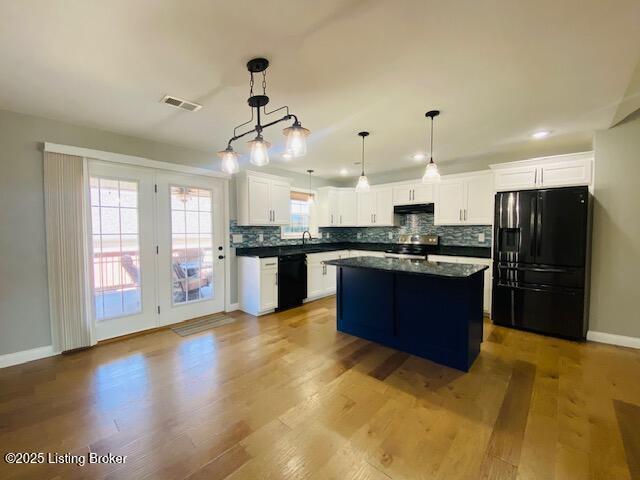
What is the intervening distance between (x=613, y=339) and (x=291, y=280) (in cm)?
411

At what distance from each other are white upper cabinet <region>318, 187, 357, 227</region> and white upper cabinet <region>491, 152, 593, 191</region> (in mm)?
2707

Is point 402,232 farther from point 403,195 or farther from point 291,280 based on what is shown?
point 291,280

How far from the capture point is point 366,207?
5691mm

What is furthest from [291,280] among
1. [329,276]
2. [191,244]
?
[191,244]

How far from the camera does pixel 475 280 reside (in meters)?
2.73

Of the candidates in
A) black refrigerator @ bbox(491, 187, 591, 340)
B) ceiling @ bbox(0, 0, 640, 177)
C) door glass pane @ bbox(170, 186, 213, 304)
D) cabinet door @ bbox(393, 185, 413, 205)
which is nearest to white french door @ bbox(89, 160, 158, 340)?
door glass pane @ bbox(170, 186, 213, 304)

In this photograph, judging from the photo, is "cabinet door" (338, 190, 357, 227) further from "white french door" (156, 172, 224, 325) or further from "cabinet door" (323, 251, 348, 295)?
"white french door" (156, 172, 224, 325)

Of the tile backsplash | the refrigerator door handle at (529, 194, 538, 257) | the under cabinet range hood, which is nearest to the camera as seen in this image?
the refrigerator door handle at (529, 194, 538, 257)

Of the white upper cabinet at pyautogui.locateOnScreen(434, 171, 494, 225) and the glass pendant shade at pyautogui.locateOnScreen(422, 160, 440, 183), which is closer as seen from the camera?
the glass pendant shade at pyautogui.locateOnScreen(422, 160, 440, 183)

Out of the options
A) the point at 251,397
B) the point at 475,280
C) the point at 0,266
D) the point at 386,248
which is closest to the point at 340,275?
the point at 475,280

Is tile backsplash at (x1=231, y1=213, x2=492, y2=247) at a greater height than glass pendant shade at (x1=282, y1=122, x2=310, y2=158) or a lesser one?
lesser

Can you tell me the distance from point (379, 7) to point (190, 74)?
1.41 meters

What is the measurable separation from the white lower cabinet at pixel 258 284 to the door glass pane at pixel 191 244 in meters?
0.49

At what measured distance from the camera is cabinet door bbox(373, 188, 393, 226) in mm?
5371
